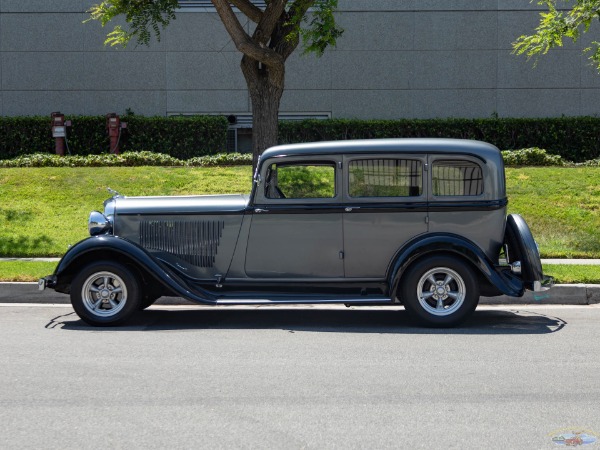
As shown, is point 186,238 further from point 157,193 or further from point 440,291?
point 157,193

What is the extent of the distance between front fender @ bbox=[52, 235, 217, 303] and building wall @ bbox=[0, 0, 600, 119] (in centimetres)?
1523

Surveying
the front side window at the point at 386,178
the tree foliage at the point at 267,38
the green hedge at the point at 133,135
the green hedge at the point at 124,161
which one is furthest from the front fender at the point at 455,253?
the green hedge at the point at 133,135

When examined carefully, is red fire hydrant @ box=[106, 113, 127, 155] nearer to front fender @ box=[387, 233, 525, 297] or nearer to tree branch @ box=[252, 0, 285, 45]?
tree branch @ box=[252, 0, 285, 45]

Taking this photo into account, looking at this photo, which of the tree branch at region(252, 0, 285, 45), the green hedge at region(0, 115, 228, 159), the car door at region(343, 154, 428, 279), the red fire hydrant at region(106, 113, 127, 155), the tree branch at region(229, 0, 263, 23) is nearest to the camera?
the car door at region(343, 154, 428, 279)

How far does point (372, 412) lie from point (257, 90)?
10070 mm

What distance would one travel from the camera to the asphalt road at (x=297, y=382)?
212 inches

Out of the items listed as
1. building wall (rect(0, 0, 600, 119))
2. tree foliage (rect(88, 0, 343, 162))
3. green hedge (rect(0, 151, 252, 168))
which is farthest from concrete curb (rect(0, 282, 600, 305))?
building wall (rect(0, 0, 600, 119))

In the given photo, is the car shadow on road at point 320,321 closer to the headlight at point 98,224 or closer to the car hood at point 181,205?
the headlight at point 98,224

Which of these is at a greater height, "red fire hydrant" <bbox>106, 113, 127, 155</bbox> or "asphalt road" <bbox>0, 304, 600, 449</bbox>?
"red fire hydrant" <bbox>106, 113, 127, 155</bbox>

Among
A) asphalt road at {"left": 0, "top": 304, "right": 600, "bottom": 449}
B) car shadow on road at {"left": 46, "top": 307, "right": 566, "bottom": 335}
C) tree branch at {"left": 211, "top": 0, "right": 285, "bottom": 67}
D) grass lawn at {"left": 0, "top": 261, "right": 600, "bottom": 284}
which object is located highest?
tree branch at {"left": 211, "top": 0, "right": 285, "bottom": 67}

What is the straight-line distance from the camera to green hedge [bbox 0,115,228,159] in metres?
22.2

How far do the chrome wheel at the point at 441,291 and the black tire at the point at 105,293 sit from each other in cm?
278

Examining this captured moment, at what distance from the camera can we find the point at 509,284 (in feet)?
28.8

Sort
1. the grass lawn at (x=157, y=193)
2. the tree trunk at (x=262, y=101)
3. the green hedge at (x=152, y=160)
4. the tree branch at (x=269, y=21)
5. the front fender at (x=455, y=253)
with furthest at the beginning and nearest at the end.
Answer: the green hedge at (x=152, y=160) < the tree trunk at (x=262, y=101) < the tree branch at (x=269, y=21) < the grass lawn at (x=157, y=193) < the front fender at (x=455, y=253)
